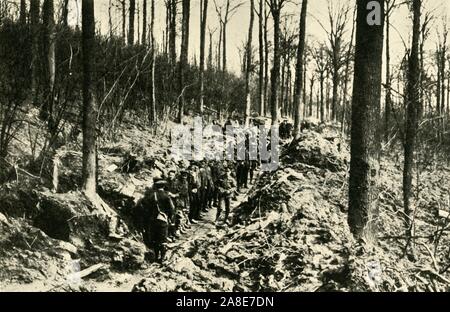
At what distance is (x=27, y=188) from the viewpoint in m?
7.74

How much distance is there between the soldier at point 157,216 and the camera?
822 cm

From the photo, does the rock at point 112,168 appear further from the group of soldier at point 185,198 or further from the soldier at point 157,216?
the soldier at point 157,216

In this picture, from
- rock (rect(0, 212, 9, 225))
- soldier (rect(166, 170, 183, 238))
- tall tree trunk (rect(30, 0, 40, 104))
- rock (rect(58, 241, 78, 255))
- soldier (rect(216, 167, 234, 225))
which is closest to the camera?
rock (rect(0, 212, 9, 225))

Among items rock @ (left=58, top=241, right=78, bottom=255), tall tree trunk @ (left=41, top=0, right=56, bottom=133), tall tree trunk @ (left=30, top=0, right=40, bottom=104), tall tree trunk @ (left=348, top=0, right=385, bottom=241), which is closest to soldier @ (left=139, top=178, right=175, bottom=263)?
rock @ (left=58, top=241, right=78, bottom=255)

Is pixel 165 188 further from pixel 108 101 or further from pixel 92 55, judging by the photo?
pixel 108 101

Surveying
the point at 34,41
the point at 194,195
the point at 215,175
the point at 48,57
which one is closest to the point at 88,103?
the point at 48,57

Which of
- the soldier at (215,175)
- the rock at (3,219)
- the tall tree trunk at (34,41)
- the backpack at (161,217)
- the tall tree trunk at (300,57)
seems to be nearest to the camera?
the rock at (3,219)

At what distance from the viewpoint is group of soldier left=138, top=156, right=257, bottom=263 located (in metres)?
8.34

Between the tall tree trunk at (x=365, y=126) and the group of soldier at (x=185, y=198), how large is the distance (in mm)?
3870

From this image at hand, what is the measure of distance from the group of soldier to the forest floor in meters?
0.30

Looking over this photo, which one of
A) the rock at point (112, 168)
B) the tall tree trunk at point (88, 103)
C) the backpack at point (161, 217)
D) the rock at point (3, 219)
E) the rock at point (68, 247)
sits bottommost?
the rock at point (68, 247)

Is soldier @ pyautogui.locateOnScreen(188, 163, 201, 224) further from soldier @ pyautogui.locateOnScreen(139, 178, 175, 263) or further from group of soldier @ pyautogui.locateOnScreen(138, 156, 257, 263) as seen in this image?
soldier @ pyautogui.locateOnScreen(139, 178, 175, 263)

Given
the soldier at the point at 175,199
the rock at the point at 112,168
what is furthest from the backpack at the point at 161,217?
the rock at the point at 112,168
